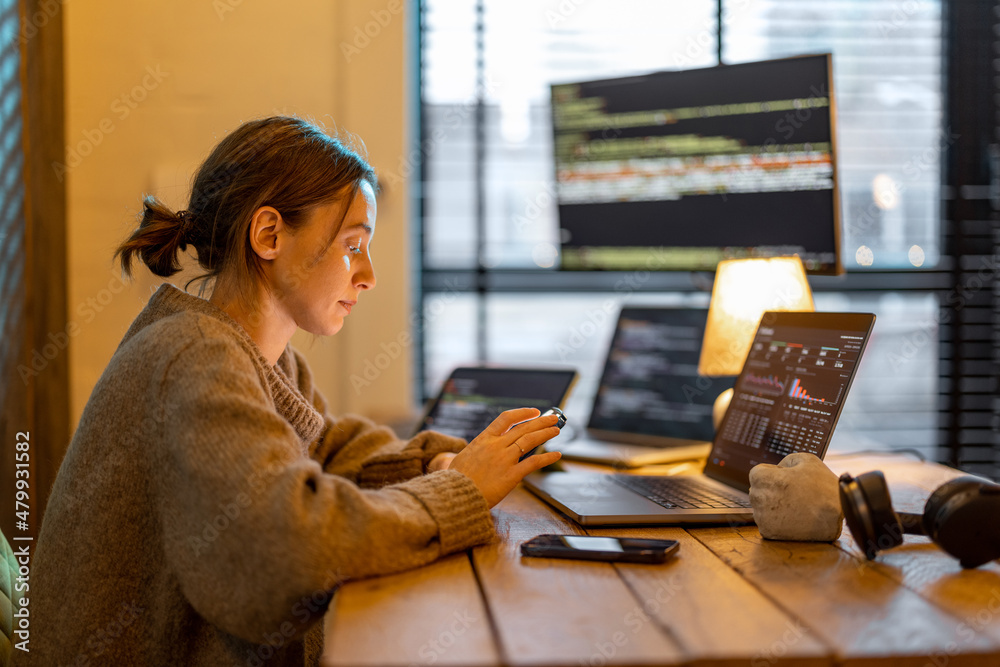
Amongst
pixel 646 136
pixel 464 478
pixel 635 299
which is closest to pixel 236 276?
pixel 464 478

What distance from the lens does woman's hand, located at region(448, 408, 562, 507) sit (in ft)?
3.23

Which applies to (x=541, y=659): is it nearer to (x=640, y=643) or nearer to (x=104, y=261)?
(x=640, y=643)

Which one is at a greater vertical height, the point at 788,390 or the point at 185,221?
the point at 185,221

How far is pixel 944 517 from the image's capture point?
84 centimetres

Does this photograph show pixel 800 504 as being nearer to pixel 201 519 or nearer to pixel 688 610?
pixel 688 610

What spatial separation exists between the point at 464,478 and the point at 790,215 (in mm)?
1045

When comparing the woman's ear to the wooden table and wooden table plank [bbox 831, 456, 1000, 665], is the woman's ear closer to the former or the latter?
the wooden table

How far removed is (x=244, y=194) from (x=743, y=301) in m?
0.94

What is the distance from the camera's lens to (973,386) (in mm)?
2643

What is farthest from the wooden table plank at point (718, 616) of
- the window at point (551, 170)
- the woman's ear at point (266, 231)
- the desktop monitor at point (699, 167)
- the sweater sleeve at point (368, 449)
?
the window at point (551, 170)

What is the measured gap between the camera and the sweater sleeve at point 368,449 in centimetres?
126

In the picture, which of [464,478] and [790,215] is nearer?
[464,478]

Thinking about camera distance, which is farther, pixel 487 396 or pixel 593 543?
pixel 487 396

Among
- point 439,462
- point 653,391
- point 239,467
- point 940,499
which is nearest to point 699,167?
point 653,391
